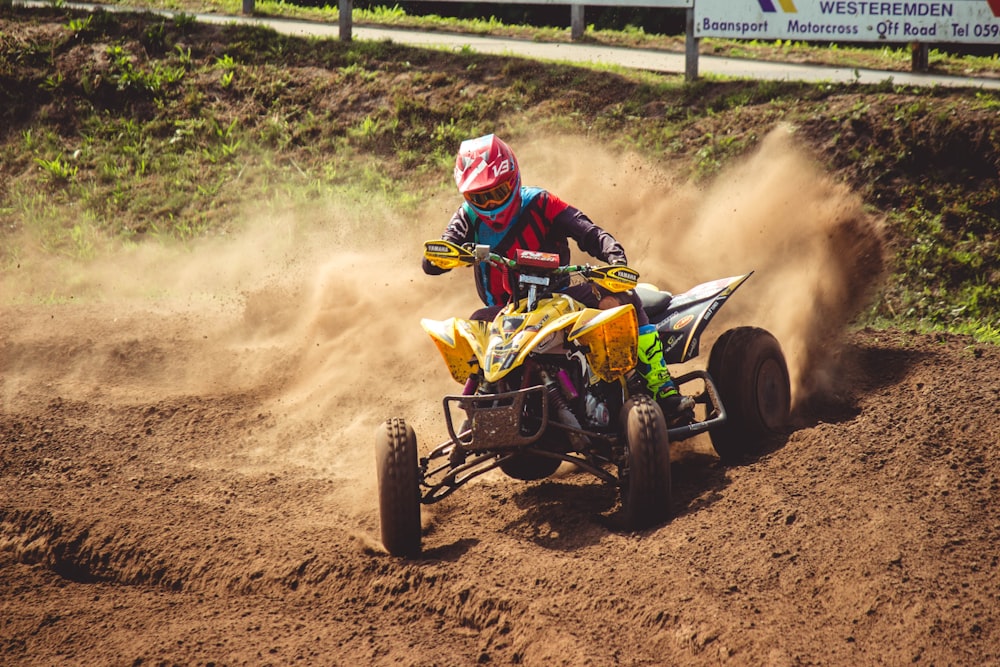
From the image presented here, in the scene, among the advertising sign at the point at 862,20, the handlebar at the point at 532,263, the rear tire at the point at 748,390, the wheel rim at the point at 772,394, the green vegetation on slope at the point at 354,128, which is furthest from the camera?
the advertising sign at the point at 862,20

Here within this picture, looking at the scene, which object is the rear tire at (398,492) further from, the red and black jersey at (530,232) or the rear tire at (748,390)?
the rear tire at (748,390)

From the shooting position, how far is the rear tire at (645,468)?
5.52 m

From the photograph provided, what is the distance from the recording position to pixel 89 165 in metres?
14.0

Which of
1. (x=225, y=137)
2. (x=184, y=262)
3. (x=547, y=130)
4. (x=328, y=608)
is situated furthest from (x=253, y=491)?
(x=225, y=137)

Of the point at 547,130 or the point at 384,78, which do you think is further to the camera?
the point at 384,78

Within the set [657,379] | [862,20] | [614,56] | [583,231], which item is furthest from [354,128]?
[657,379]

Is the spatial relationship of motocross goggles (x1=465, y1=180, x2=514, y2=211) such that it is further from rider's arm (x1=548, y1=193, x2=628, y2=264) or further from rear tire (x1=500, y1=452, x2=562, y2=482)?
rear tire (x1=500, y1=452, x2=562, y2=482)

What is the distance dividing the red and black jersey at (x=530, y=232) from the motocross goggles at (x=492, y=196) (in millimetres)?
257

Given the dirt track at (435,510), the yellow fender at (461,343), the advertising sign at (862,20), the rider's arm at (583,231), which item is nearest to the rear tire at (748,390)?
the dirt track at (435,510)

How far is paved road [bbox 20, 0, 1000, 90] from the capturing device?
12141mm

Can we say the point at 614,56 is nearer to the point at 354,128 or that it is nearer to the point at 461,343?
the point at 354,128

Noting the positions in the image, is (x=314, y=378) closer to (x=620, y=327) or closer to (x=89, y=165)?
(x=620, y=327)

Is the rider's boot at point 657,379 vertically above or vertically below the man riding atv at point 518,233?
below

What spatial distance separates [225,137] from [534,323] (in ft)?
30.2
